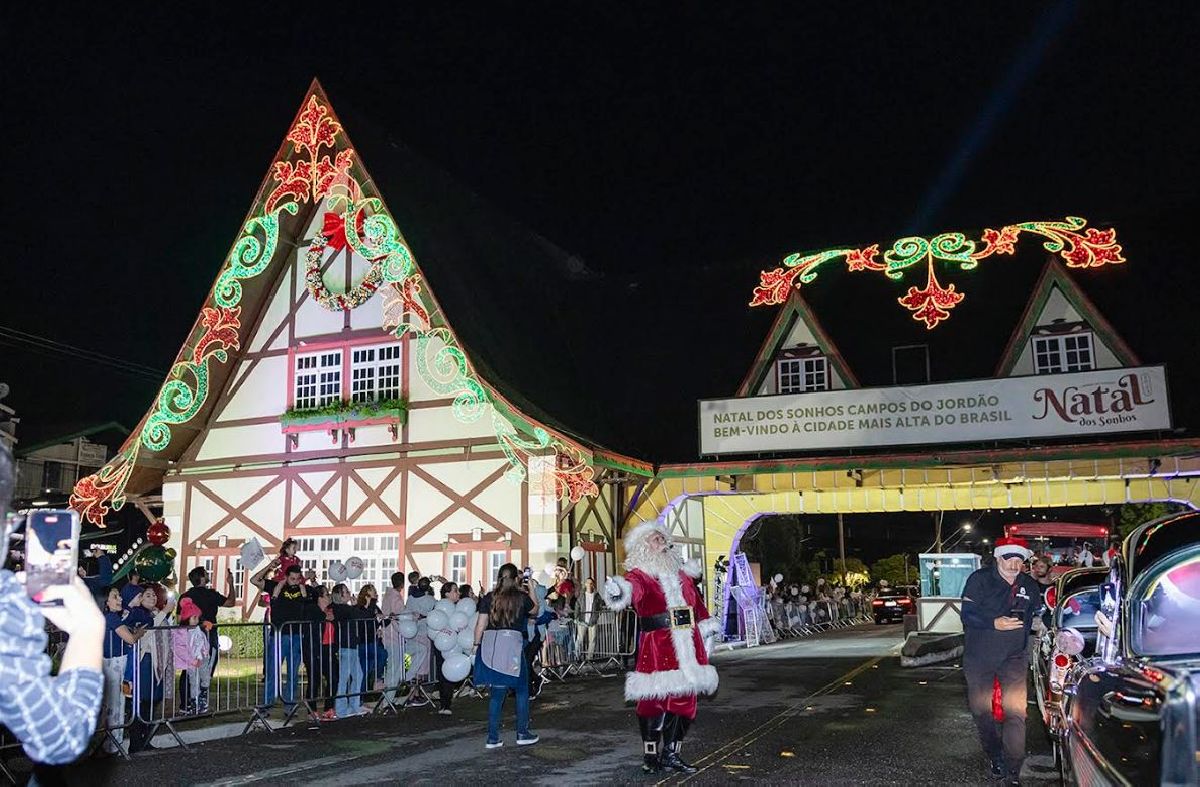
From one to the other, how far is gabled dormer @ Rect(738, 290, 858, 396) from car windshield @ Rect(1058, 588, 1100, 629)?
12.2 m

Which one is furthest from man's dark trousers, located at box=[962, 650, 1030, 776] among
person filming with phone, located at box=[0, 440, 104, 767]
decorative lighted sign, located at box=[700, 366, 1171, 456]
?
decorative lighted sign, located at box=[700, 366, 1171, 456]

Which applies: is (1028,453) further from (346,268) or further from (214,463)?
(214,463)

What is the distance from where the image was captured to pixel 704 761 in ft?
27.5

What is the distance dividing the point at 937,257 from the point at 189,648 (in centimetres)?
1731

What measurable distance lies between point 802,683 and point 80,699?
→ 43.1 ft

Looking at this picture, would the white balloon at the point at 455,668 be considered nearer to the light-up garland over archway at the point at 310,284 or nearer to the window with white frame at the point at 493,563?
the window with white frame at the point at 493,563

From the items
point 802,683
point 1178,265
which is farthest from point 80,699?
point 1178,265

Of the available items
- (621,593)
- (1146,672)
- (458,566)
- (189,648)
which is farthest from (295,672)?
(1146,672)

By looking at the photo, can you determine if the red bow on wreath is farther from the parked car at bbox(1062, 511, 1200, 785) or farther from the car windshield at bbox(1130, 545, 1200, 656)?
the car windshield at bbox(1130, 545, 1200, 656)

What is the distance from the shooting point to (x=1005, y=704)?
7379mm

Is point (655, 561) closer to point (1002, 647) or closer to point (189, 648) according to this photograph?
point (1002, 647)

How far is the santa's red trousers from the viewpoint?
781 centimetres

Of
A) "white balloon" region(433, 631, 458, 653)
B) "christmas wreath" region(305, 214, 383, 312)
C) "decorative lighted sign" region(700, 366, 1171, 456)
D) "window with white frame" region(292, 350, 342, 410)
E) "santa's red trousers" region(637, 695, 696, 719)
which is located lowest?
"santa's red trousers" region(637, 695, 696, 719)

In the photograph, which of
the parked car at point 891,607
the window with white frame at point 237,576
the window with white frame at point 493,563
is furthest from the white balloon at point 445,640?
the parked car at point 891,607
